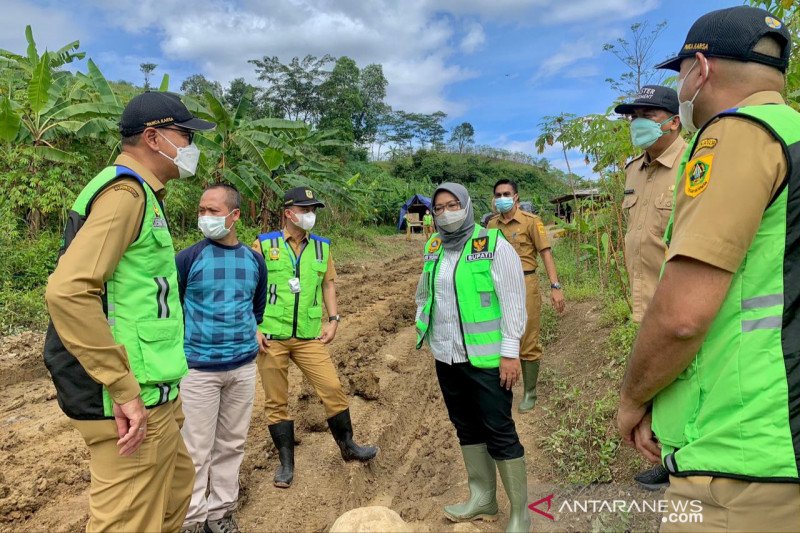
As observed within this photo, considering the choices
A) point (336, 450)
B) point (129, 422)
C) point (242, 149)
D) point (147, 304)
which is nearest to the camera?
point (129, 422)

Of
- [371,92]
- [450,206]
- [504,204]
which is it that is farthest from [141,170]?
[371,92]

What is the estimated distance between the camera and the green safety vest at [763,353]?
1224 millimetres

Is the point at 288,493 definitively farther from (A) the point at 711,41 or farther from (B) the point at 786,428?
(A) the point at 711,41

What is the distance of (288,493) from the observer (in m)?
3.73

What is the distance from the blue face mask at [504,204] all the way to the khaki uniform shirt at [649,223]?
194 cm

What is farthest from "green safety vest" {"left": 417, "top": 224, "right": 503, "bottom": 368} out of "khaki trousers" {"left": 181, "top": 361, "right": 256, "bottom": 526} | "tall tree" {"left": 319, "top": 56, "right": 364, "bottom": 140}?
"tall tree" {"left": 319, "top": 56, "right": 364, "bottom": 140}

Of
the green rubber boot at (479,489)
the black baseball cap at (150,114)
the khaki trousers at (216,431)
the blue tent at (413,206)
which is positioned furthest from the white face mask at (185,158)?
the blue tent at (413,206)

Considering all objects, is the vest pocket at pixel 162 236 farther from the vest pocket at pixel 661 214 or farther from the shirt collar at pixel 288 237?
the vest pocket at pixel 661 214

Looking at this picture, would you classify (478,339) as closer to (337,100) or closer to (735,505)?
(735,505)

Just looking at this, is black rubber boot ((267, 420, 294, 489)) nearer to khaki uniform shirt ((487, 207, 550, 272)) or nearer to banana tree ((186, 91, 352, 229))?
khaki uniform shirt ((487, 207, 550, 272))

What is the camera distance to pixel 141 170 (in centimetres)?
222

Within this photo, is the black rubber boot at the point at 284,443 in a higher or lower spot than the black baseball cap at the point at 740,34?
lower

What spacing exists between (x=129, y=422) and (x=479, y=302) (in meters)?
1.93

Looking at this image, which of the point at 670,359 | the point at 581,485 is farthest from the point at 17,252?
the point at 670,359
